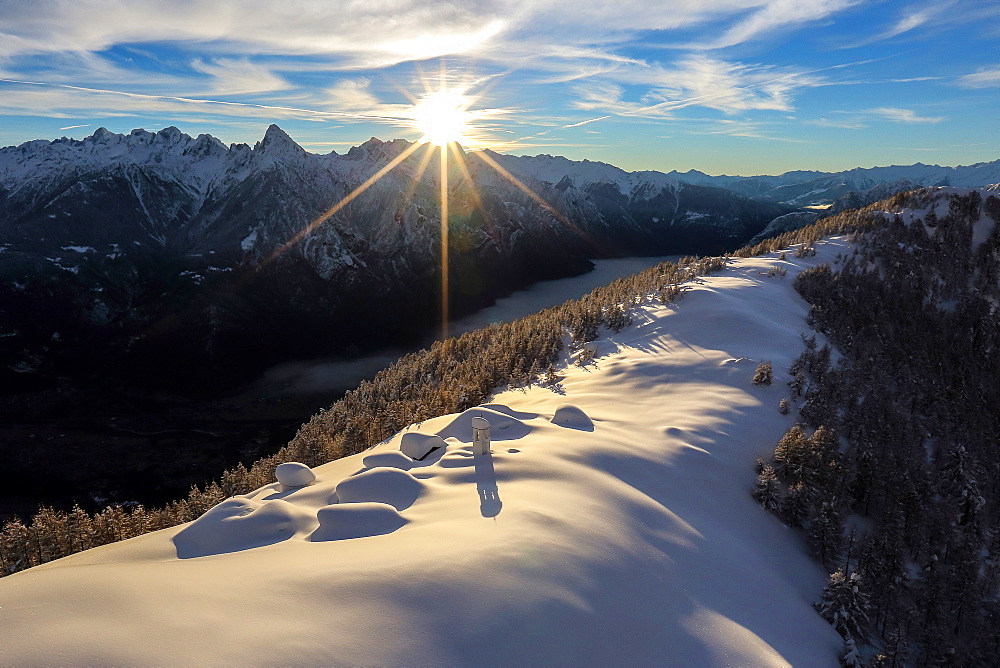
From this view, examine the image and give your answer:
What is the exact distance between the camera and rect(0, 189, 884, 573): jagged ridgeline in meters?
34.5

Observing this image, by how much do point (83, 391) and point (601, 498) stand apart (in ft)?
644

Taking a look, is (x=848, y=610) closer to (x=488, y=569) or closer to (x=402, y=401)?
(x=488, y=569)

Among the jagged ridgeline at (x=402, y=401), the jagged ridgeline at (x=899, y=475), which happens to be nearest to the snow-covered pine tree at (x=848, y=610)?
the jagged ridgeline at (x=899, y=475)

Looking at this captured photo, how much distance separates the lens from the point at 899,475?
31.8m

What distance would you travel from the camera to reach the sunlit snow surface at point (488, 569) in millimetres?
11969

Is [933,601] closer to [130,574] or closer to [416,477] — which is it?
[416,477]

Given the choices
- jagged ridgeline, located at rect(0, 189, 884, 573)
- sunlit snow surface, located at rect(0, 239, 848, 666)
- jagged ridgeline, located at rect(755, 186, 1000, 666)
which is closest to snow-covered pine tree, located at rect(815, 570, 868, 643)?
jagged ridgeline, located at rect(755, 186, 1000, 666)

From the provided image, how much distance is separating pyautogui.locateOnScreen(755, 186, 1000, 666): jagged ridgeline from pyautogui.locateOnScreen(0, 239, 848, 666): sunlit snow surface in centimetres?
210

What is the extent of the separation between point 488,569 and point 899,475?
31.0 m

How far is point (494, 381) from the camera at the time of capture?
61125mm

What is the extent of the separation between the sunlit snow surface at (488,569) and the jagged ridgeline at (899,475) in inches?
82.8

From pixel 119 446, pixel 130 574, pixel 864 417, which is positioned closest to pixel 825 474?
pixel 864 417

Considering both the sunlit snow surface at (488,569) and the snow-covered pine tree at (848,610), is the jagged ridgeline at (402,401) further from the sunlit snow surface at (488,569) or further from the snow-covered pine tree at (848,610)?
the snow-covered pine tree at (848,610)

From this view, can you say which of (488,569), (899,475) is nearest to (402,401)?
(488,569)
